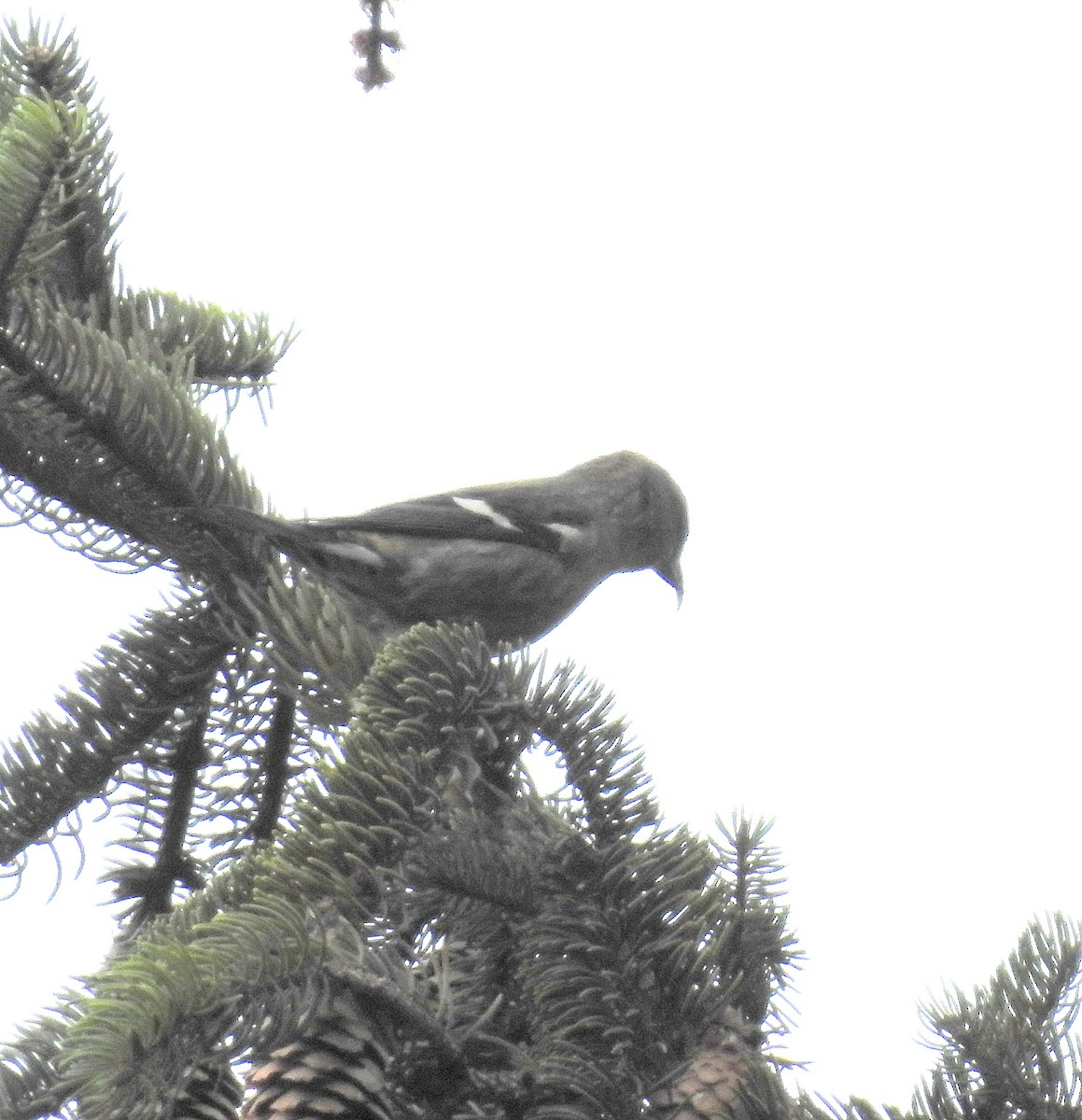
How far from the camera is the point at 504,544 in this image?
3281 mm

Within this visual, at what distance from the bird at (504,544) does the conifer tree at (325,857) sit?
25cm

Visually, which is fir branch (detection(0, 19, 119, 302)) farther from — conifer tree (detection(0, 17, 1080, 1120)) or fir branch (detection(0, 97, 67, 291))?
fir branch (detection(0, 97, 67, 291))

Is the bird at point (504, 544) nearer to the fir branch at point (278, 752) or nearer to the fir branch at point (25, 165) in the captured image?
the fir branch at point (278, 752)

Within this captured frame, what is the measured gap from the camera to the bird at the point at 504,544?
275 centimetres

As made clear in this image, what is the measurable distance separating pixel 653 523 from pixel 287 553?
180 cm

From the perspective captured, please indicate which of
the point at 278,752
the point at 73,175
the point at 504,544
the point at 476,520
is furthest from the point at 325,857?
the point at 476,520

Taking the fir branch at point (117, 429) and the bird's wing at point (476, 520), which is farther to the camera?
the bird's wing at point (476, 520)

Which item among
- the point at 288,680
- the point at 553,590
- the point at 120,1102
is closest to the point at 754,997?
the point at 120,1102

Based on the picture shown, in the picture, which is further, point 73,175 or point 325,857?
point 73,175

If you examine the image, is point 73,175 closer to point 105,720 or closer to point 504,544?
point 105,720

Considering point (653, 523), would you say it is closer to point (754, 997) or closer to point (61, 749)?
point (61, 749)

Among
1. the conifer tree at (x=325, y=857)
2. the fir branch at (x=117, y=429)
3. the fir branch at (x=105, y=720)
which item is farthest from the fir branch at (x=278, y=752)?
the fir branch at (x=117, y=429)

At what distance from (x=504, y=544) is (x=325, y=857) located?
188 centimetres

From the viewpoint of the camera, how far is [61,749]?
7.07ft
